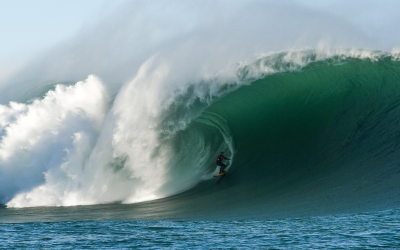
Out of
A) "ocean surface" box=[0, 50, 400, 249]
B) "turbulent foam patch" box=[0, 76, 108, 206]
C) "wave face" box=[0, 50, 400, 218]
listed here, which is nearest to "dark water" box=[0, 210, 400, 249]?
"ocean surface" box=[0, 50, 400, 249]

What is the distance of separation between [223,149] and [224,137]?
575 millimetres

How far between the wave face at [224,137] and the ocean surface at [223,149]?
0.12 feet

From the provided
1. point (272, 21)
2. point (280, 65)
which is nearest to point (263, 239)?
point (280, 65)

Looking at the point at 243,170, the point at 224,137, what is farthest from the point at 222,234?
the point at 224,137

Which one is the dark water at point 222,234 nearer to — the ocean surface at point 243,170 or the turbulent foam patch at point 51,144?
the ocean surface at point 243,170

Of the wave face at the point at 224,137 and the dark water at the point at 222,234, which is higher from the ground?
the wave face at the point at 224,137

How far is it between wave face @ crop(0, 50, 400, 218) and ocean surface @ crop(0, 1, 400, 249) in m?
0.04

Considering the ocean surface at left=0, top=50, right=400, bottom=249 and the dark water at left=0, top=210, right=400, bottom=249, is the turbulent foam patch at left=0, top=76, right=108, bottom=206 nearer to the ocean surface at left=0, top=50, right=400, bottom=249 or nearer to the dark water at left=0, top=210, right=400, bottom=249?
the ocean surface at left=0, top=50, right=400, bottom=249

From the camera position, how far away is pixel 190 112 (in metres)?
13.8

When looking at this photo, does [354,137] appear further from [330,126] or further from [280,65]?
[280,65]

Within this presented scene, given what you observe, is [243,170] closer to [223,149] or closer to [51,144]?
[223,149]

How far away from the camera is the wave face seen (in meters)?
10.6

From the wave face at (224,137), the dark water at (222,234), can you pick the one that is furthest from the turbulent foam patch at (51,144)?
the dark water at (222,234)

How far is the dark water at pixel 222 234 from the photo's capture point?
21.8ft
